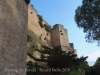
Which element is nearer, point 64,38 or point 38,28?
point 38,28

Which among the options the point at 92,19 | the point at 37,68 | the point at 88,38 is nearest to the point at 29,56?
the point at 37,68

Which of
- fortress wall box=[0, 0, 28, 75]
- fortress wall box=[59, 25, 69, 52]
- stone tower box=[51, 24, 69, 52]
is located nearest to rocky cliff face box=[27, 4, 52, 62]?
stone tower box=[51, 24, 69, 52]

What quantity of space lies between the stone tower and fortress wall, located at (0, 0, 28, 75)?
16.0 m

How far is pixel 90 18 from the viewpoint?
9320 millimetres

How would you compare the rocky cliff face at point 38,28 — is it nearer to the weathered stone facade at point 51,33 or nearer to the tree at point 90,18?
the weathered stone facade at point 51,33

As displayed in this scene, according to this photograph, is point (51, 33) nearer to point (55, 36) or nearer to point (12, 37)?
point (55, 36)

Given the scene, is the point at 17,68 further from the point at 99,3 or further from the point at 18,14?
the point at 99,3

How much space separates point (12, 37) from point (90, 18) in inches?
251

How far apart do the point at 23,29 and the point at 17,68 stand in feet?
4.91

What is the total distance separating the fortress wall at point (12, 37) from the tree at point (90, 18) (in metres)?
5.36

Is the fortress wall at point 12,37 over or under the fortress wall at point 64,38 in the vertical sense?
under

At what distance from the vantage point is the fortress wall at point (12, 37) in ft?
12.8

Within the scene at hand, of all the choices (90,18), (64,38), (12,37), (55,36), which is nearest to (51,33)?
(55,36)

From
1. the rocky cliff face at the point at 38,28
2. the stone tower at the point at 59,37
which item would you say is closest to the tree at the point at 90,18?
the rocky cliff face at the point at 38,28
